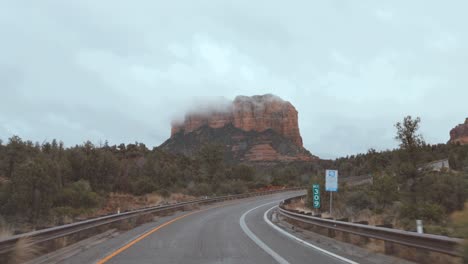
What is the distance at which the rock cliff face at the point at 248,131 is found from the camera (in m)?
132

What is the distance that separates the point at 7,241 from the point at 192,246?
5041mm

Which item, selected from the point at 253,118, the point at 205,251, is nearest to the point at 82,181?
the point at 205,251

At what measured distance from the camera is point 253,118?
16138 centimetres

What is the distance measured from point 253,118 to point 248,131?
14.9m

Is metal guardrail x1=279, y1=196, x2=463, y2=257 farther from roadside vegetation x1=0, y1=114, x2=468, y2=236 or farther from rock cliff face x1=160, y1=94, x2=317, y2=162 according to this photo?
rock cliff face x1=160, y1=94, x2=317, y2=162

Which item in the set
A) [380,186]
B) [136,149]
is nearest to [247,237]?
[380,186]

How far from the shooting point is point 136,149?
99938 mm

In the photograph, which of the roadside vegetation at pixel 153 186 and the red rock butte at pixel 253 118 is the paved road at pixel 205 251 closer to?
the roadside vegetation at pixel 153 186

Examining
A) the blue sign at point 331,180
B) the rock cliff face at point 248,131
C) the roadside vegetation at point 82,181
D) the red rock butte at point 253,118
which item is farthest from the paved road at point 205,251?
the red rock butte at point 253,118

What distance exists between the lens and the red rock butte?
15500 centimetres

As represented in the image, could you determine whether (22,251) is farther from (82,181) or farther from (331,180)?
(82,181)

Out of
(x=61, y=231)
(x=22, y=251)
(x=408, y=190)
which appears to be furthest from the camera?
(x=408, y=190)

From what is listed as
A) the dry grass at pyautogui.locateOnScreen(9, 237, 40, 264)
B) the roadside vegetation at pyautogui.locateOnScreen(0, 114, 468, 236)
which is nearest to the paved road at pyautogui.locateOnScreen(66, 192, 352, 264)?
the dry grass at pyautogui.locateOnScreen(9, 237, 40, 264)

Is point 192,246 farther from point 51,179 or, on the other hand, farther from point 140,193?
point 140,193
